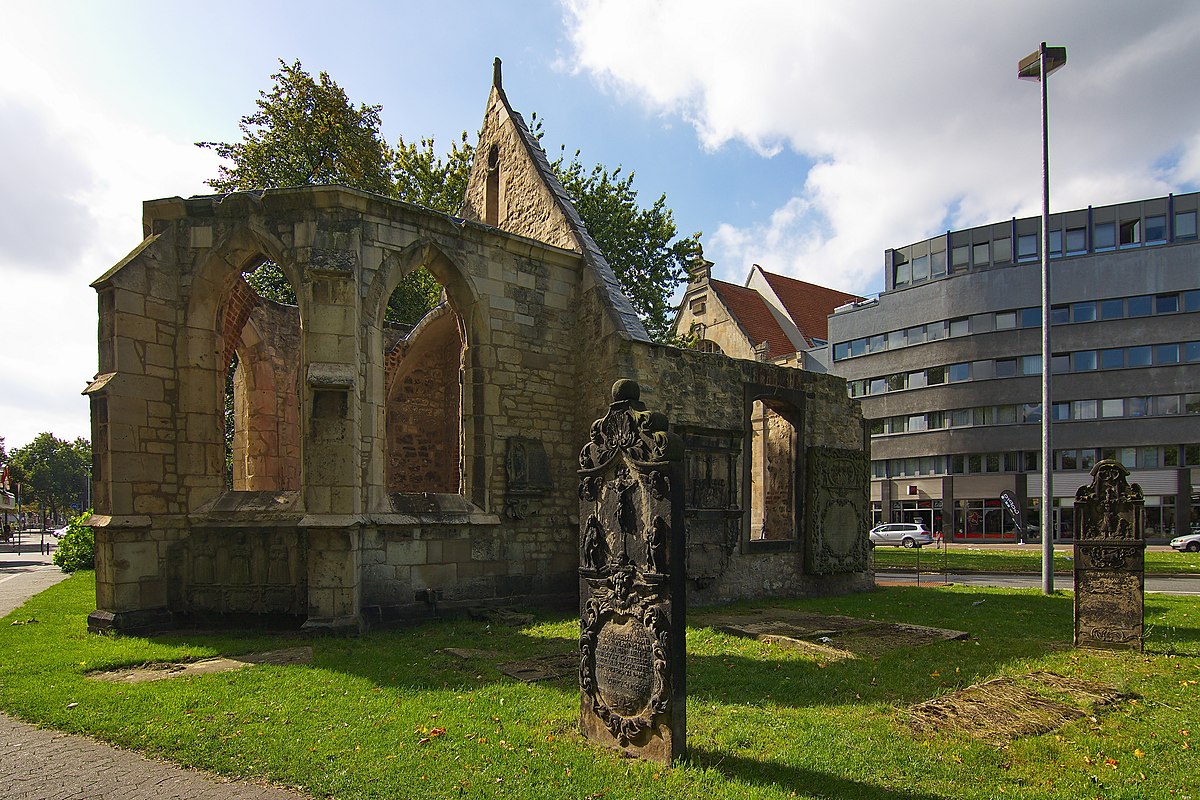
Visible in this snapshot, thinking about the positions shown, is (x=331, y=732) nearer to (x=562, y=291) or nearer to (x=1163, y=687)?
(x=1163, y=687)

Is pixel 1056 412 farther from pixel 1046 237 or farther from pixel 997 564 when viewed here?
pixel 1046 237

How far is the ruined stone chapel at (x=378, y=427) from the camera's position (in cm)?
964

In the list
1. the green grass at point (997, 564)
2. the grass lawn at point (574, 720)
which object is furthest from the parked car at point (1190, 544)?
the grass lawn at point (574, 720)

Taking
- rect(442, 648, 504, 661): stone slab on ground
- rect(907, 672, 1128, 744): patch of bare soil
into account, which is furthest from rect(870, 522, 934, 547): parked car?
rect(442, 648, 504, 661): stone slab on ground

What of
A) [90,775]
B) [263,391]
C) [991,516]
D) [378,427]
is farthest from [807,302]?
[90,775]

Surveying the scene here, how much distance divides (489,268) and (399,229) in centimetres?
162

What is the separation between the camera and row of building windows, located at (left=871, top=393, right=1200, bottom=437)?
3488 cm

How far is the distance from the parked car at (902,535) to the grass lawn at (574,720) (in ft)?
86.3

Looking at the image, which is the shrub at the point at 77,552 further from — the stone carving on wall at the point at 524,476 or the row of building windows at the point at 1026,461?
the row of building windows at the point at 1026,461

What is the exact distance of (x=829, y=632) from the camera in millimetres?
9461

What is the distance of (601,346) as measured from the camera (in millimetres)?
12086

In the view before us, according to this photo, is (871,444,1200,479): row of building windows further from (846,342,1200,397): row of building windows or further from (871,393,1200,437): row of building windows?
(846,342,1200,397): row of building windows

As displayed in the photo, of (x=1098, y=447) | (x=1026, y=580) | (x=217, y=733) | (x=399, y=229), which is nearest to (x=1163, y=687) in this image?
(x=217, y=733)

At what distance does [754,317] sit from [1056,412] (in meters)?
15.9
